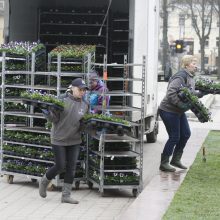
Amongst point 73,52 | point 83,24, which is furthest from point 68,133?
point 83,24

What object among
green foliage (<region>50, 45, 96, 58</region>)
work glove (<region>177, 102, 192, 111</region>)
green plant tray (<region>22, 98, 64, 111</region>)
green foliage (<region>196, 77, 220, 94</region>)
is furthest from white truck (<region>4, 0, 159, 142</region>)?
green plant tray (<region>22, 98, 64, 111</region>)

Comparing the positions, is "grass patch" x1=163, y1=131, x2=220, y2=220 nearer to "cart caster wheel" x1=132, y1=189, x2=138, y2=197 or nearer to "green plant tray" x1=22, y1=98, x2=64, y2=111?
"cart caster wheel" x1=132, y1=189, x2=138, y2=197

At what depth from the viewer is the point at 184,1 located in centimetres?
7062

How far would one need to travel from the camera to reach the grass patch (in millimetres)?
8508

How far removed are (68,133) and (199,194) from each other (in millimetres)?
1872

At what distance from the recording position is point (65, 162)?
33.2 ft

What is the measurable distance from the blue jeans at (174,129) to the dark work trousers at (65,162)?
217cm

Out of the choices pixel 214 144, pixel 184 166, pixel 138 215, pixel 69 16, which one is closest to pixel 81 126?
pixel 138 215

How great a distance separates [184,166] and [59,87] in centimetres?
274

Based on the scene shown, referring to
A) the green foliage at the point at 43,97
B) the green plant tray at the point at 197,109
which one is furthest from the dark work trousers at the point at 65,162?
the green plant tray at the point at 197,109

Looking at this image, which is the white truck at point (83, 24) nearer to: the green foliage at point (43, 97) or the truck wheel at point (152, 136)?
the truck wheel at point (152, 136)

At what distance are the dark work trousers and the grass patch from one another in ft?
4.66

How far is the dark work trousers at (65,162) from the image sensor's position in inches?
396

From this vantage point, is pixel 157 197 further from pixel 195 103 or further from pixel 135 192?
pixel 195 103
